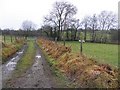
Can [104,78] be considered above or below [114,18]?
below

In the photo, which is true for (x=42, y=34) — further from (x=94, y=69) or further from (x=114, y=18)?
(x=94, y=69)

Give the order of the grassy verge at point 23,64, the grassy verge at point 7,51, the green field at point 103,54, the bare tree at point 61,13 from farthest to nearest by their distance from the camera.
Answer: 1. the bare tree at point 61,13
2. the grassy verge at point 7,51
3. the green field at point 103,54
4. the grassy verge at point 23,64

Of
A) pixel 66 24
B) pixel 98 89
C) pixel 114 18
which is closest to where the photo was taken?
pixel 98 89

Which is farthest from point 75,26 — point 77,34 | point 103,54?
point 103,54

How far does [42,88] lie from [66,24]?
271 feet

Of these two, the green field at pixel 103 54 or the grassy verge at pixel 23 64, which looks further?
the green field at pixel 103 54

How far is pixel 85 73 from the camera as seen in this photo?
13.2 metres

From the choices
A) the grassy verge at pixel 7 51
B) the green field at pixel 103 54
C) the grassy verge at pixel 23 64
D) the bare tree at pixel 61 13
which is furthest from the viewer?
the bare tree at pixel 61 13

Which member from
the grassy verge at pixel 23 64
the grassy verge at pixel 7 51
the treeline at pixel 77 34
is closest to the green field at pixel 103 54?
the grassy verge at pixel 23 64

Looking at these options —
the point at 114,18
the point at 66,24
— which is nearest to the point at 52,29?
the point at 66,24

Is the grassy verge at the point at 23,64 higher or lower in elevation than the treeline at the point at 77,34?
lower

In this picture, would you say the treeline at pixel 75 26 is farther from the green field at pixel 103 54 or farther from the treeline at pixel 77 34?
the green field at pixel 103 54

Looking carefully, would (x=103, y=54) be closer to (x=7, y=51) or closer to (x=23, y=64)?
(x=7, y=51)

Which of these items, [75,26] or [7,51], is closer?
[7,51]
